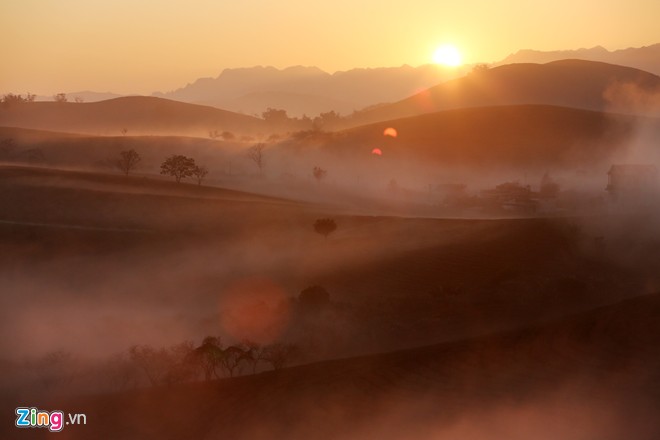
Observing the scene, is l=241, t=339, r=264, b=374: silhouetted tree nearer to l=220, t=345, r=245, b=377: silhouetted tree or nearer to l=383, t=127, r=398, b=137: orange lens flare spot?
l=220, t=345, r=245, b=377: silhouetted tree

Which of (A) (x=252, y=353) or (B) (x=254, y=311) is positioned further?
(B) (x=254, y=311)

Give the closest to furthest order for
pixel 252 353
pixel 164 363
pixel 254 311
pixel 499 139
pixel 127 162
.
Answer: pixel 164 363 < pixel 252 353 < pixel 254 311 < pixel 127 162 < pixel 499 139

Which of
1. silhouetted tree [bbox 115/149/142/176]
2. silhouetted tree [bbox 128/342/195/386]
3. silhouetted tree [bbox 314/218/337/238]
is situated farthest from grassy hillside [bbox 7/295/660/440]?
silhouetted tree [bbox 115/149/142/176]

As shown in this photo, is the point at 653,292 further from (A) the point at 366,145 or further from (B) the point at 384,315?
(A) the point at 366,145

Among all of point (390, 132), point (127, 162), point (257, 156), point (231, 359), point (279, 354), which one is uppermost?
point (390, 132)

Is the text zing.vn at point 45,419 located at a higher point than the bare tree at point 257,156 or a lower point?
lower

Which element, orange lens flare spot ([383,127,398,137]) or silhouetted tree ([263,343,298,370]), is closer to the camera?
silhouetted tree ([263,343,298,370])

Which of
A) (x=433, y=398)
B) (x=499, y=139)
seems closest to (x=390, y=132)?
(x=499, y=139)

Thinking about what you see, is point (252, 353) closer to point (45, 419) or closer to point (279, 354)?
point (279, 354)

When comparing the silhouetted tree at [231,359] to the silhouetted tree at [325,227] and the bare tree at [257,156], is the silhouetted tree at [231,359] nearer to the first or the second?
the silhouetted tree at [325,227]

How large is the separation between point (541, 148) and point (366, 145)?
29051mm

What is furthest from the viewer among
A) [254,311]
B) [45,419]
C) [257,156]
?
[257,156]

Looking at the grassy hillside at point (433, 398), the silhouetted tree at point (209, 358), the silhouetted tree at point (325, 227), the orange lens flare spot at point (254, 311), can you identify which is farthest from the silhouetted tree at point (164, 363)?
the silhouetted tree at point (325, 227)

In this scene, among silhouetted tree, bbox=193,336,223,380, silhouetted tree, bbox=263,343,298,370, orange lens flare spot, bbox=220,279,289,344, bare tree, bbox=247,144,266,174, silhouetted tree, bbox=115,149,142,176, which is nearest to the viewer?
silhouetted tree, bbox=193,336,223,380
